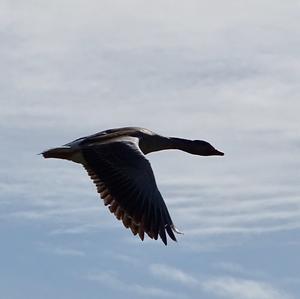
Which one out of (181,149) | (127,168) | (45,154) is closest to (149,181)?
(127,168)

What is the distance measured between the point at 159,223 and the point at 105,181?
1.20 metres

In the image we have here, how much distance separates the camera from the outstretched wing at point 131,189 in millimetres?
20391

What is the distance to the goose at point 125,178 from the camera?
67.0 ft

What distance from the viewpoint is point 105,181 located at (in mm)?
21047

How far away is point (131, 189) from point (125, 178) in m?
0.22

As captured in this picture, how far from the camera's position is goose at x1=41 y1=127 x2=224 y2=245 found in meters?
20.4

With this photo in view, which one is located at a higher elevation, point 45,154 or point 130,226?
point 45,154

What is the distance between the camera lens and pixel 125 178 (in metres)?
20.9

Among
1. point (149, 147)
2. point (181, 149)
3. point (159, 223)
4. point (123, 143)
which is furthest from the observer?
point (181, 149)

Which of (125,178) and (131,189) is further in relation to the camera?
(125,178)

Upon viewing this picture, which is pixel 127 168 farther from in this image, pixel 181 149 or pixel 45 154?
pixel 181 149

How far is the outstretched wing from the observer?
20391mm

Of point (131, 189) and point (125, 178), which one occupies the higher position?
point (125, 178)

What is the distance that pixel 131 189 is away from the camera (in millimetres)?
20766
